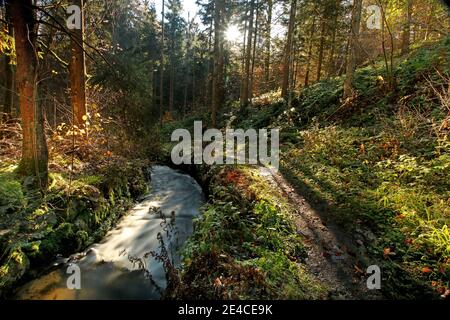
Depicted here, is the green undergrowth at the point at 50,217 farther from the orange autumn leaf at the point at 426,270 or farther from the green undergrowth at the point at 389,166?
the orange autumn leaf at the point at 426,270

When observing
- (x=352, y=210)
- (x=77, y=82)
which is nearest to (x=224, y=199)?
(x=352, y=210)

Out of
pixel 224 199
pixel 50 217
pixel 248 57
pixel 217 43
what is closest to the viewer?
pixel 50 217

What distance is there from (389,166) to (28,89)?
9144mm

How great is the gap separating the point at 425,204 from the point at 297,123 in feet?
31.9

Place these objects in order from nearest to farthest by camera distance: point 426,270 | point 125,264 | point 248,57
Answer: point 426,270, point 125,264, point 248,57

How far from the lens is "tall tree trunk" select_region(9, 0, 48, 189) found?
6.07m

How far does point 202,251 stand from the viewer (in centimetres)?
500

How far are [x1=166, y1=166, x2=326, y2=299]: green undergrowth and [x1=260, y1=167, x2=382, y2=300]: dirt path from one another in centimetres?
21

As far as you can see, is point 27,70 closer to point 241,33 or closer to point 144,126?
point 144,126

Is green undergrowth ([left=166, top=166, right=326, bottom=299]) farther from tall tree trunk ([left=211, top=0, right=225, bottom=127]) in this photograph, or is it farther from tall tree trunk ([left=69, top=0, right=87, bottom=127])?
tall tree trunk ([left=211, top=0, right=225, bottom=127])

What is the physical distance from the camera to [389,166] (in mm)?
8039

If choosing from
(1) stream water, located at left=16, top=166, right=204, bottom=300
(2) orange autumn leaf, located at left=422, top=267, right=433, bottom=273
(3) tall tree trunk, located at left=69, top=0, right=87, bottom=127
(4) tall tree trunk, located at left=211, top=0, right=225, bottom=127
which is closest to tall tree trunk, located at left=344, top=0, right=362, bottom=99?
(4) tall tree trunk, located at left=211, top=0, right=225, bottom=127

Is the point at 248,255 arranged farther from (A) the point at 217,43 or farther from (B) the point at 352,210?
(A) the point at 217,43

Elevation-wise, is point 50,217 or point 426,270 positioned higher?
point 50,217
